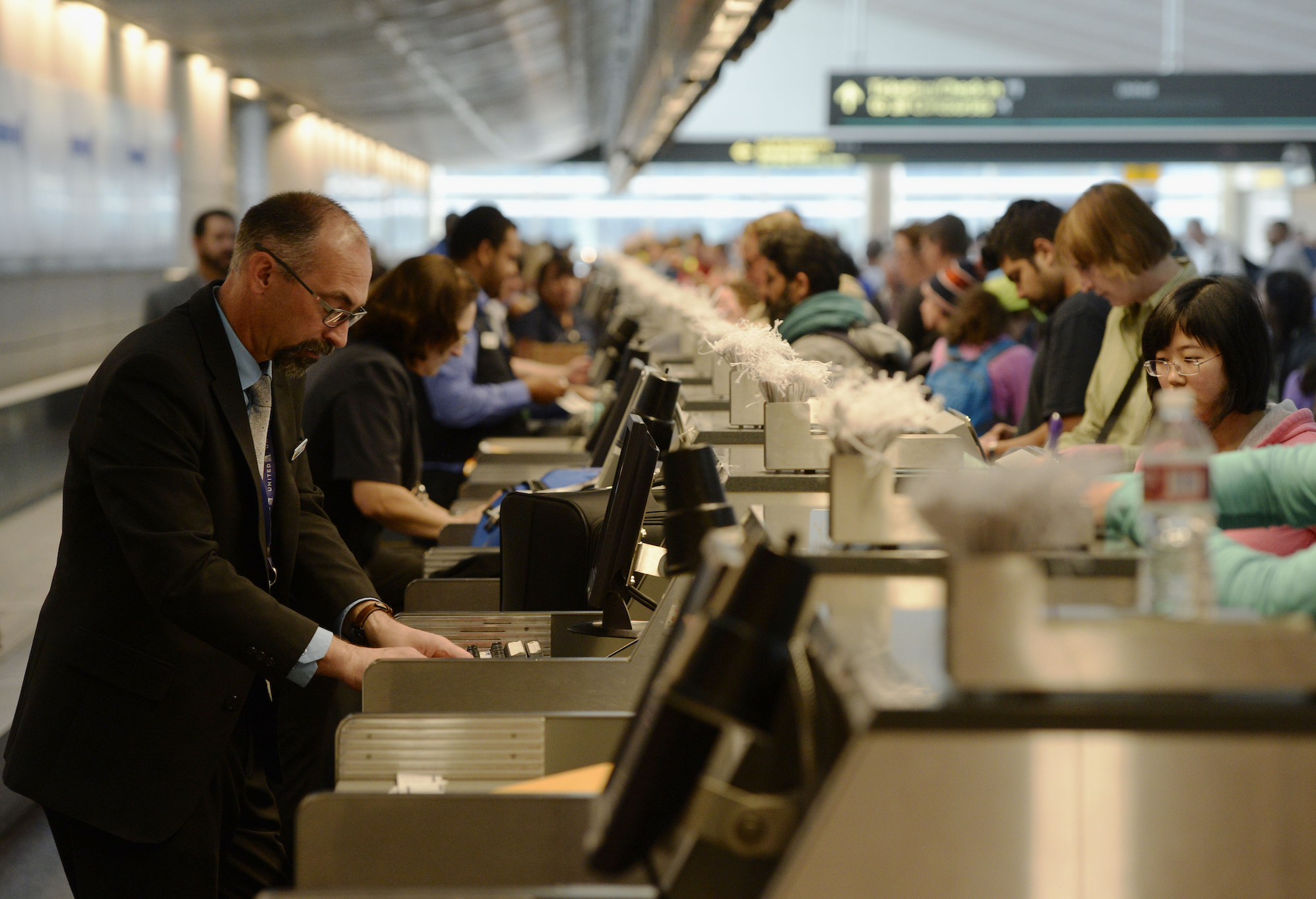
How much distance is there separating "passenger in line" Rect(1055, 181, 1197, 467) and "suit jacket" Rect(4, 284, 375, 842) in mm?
2400

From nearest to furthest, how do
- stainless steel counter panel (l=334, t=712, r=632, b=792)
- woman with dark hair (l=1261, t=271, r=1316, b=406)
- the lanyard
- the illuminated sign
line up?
stainless steel counter panel (l=334, t=712, r=632, b=792) < the lanyard < woman with dark hair (l=1261, t=271, r=1316, b=406) < the illuminated sign

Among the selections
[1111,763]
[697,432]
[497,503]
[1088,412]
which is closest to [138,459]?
[697,432]

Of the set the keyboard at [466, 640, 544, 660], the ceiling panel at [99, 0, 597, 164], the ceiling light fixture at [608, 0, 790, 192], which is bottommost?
the keyboard at [466, 640, 544, 660]

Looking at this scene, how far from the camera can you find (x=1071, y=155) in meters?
21.7

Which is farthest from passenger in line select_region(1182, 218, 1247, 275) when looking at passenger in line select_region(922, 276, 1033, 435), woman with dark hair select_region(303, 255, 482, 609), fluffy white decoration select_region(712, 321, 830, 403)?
fluffy white decoration select_region(712, 321, 830, 403)

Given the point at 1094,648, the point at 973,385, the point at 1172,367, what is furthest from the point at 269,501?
the point at 973,385

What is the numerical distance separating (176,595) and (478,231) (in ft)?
12.8

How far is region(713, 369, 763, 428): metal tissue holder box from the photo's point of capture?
10.00 ft

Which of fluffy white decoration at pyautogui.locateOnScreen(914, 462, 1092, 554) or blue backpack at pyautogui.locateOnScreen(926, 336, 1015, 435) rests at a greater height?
fluffy white decoration at pyautogui.locateOnScreen(914, 462, 1092, 554)

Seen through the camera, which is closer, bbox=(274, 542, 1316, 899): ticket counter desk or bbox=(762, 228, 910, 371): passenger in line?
bbox=(274, 542, 1316, 899): ticket counter desk

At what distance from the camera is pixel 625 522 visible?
2.33 metres

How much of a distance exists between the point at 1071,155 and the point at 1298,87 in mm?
8870

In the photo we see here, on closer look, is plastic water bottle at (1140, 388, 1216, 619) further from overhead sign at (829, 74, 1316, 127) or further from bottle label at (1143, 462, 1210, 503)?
overhead sign at (829, 74, 1316, 127)

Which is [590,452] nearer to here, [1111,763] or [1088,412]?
[1088,412]
